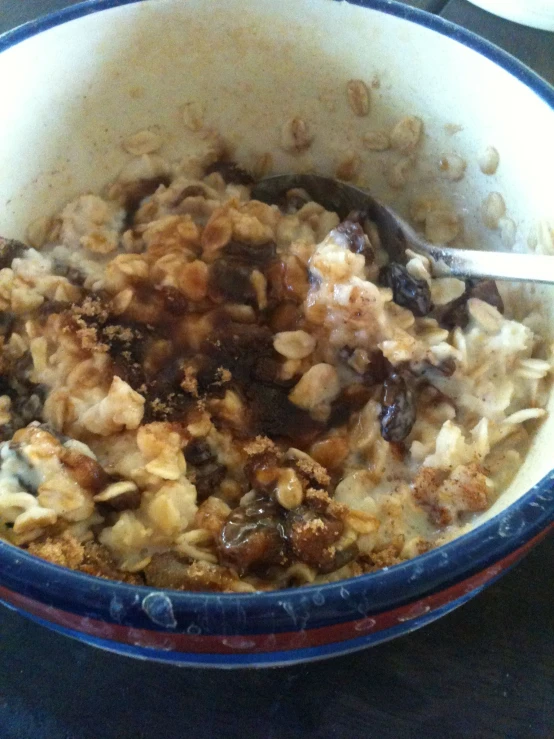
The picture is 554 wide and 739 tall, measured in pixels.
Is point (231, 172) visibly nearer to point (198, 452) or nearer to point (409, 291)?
point (409, 291)

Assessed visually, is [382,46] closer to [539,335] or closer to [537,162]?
[537,162]

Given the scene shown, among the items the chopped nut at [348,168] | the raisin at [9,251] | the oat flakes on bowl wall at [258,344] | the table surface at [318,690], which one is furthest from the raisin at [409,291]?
the raisin at [9,251]

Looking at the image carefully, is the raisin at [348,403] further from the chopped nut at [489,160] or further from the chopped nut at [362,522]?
the chopped nut at [489,160]

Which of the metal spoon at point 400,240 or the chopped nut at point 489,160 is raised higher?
the chopped nut at point 489,160

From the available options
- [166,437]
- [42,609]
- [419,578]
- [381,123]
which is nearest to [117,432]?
[166,437]

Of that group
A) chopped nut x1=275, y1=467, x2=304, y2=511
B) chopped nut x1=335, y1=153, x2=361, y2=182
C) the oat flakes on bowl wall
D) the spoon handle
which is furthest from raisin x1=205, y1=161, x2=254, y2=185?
chopped nut x1=275, y1=467, x2=304, y2=511

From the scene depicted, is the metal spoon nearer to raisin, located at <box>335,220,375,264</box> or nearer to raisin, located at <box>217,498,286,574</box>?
raisin, located at <box>335,220,375,264</box>
